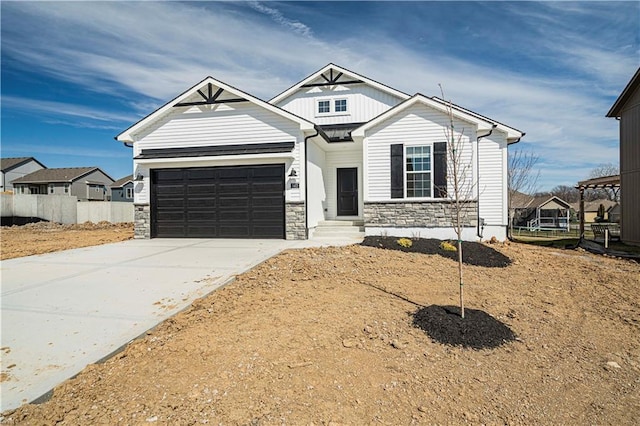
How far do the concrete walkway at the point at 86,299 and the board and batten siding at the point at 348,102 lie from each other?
912 centimetres

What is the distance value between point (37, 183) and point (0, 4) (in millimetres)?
47198

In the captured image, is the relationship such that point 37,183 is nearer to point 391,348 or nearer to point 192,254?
point 192,254

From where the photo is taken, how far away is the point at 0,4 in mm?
8000

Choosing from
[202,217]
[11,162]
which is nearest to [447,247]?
[202,217]

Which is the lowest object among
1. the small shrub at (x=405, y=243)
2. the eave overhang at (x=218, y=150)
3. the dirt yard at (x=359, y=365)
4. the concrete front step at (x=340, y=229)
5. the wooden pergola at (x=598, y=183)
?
the dirt yard at (x=359, y=365)

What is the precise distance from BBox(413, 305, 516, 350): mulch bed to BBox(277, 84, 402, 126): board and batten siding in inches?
502

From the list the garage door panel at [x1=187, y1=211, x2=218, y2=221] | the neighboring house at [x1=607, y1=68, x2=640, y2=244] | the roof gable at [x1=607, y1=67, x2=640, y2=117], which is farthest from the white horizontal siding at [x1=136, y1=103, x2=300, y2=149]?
the neighboring house at [x1=607, y1=68, x2=640, y2=244]

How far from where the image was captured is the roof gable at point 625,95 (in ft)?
38.9

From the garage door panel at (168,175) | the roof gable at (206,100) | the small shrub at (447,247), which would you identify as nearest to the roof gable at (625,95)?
the small shrub at (447,247)

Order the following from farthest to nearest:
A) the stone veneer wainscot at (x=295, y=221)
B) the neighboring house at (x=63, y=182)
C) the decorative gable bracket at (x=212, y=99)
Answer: the neighboring house at (x=63, y=182) → the decorative gable bracket at (x=212, y=99) → the stone veneer wainscot at (x=295, y=221)

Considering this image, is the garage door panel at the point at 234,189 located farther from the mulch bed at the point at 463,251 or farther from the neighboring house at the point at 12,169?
the neighboring house at the point at 12,169

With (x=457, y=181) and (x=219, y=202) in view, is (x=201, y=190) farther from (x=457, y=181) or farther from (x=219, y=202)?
(x=457, y=181)

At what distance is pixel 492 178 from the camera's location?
1120 cm

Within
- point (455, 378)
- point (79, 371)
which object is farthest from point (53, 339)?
point (455, 378)
